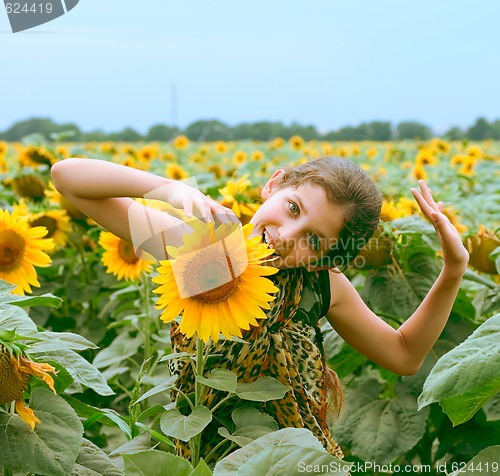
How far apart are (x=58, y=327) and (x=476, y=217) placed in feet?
4.85

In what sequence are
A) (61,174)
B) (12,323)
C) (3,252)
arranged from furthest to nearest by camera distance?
(3,252)
(61,174)
(12,323)

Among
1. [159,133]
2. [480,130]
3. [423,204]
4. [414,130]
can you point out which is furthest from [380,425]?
[480,130]

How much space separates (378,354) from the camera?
1435 millimetres

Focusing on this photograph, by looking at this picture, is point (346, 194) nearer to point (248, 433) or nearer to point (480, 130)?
point (248, 433)

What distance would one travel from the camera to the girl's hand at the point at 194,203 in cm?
114

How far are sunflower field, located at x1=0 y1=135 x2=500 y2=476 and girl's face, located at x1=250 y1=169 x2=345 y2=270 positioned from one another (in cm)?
20

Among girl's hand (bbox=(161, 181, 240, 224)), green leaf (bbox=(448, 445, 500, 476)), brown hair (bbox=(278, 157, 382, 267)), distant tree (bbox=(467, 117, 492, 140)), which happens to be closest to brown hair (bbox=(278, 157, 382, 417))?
brown hair (bbox=(278, 157, 382, 267))

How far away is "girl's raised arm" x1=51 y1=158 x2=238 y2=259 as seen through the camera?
3.91 feet

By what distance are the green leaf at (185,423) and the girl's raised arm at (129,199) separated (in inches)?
10.1

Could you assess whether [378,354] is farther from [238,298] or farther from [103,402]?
[103,402]

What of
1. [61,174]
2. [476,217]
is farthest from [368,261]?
[476,217]

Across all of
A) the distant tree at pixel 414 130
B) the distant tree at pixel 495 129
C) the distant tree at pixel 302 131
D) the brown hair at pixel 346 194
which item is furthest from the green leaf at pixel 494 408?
the distant tree at pixel 495 129

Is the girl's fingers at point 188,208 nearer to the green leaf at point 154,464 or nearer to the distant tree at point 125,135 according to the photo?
the green leaf at point 154,464

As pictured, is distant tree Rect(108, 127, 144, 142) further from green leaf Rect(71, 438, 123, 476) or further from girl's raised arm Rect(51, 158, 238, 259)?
green leaf Rect(71, 438, 123, 476)
